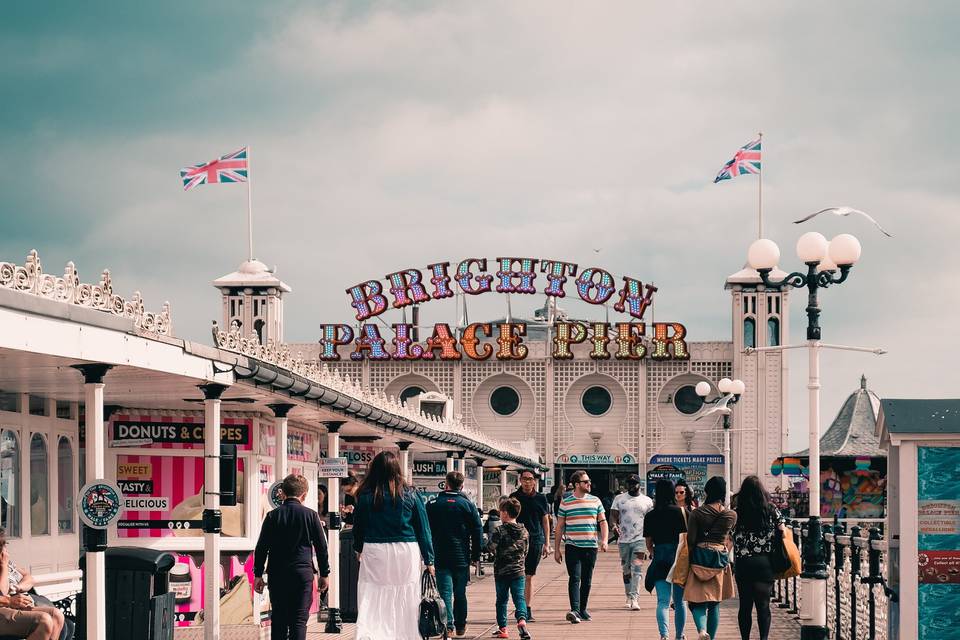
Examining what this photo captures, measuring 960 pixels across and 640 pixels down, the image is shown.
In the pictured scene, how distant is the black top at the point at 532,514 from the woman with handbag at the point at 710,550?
4.84 metres

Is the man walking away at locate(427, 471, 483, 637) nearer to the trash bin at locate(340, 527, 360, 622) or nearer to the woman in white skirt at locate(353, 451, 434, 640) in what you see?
the woman in white skirt at locate(353, 451, 434, 640)

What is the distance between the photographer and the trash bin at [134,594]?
487 inches

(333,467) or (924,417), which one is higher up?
(924,417)

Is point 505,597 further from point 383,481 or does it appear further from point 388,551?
point 383,481

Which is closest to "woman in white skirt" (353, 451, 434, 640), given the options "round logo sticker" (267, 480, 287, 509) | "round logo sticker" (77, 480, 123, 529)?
"round logo sticker" (77, 480, 123, 529)

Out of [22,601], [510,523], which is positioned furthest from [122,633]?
[510,523]

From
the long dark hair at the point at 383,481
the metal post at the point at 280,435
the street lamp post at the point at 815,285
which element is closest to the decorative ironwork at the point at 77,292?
the long dark hair at the point at 383,481

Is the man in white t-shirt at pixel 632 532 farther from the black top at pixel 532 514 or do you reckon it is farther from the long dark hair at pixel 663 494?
the long dark hair at pixel 663 494

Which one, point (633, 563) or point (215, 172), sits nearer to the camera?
point (633, 563)

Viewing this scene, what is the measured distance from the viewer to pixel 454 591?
573 inches

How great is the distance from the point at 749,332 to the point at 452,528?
51.5 m

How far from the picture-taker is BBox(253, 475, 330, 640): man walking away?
441 inches

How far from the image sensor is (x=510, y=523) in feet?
50.3

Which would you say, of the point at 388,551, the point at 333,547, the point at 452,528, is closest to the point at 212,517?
the point at 452,528
